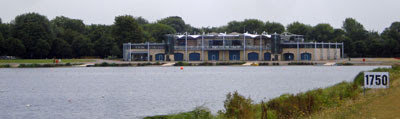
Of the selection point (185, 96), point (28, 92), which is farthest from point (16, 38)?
point (185, 96)

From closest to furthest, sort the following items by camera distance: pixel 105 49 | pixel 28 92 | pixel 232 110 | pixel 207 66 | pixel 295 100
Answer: pixel 232 110, pixel 295 100, pixel 28 92, pixel 207 66, pixel 105 49

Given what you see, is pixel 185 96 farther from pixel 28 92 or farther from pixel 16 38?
pixel 16 38

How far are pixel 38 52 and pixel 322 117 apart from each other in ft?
390

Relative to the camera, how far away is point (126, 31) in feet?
481

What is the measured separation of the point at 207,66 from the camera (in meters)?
119

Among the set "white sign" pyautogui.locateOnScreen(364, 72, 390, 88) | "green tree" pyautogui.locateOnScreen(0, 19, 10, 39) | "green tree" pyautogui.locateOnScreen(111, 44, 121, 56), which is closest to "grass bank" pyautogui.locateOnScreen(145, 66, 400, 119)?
"white sign" pyautogui.locateOnScreen(364, 72, 390, 88)

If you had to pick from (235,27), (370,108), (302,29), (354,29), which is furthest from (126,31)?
(370,108)

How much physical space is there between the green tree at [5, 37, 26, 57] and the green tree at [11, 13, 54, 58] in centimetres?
273

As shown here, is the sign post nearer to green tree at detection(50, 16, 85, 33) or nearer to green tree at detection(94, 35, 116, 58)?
green tree at detection(94, 35, 116, 58)

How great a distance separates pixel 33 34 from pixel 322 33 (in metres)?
74.9

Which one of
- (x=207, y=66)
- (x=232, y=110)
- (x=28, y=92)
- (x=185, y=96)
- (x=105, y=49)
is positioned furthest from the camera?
(x=105, y=49)

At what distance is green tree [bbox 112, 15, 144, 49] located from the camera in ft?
477

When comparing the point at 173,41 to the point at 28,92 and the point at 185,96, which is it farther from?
the point at 185,96

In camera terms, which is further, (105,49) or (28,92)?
(105,49)
